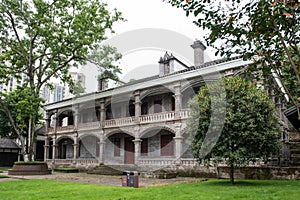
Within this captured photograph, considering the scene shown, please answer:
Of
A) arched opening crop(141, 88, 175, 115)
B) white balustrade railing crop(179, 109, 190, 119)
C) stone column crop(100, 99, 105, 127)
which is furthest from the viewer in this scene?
stone column crop(100, 99, 105, 127)

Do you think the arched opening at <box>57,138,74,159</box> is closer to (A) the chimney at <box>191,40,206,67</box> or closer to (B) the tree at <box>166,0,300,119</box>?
(A) the chimney at <box>191,40,206,67</box>

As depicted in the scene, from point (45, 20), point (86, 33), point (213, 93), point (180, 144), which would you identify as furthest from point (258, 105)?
point (45, 20)

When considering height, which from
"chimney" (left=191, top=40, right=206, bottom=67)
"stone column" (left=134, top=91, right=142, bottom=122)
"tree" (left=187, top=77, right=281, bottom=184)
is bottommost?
"tree" (left=187, top=77, right=281, bottom=184)

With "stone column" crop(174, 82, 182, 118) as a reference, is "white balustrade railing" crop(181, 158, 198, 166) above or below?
below

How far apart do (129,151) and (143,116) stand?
4.86 m

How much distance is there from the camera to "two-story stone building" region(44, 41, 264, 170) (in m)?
19.4

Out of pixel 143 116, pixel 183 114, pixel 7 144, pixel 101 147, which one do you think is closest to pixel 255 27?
pixel 183 114

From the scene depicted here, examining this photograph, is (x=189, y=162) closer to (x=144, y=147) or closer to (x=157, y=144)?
(x=157, y=144)

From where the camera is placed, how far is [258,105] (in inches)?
491

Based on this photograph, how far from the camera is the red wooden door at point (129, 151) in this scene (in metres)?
25.0

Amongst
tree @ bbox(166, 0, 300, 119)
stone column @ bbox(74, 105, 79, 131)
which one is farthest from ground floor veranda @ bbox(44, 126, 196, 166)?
tree @ bbox(166, 0, 300, 119)

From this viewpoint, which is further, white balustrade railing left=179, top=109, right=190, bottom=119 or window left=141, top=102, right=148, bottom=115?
window left=141, top=102, right=148, bottom=115

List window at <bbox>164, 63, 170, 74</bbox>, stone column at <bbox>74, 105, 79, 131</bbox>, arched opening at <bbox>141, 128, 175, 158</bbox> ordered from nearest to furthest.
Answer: arched opening at <bbox>141, 128, 175, 158</bbox> → window at <bbox>164, 63, 170, 74</bbox> → stone column at <bbox>74, 105, 79, 131</bbox>

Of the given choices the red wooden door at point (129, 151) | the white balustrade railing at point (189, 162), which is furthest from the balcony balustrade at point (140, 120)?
the white balustrade railing at point (189, 162)
